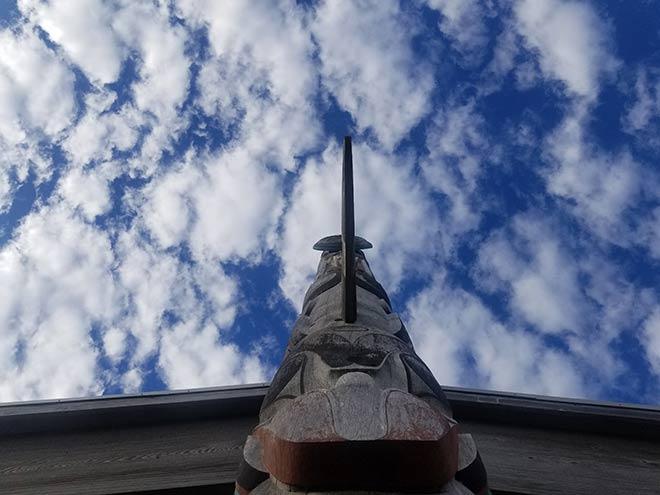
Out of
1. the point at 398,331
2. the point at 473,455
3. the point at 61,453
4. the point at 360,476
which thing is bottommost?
the point at 360,476

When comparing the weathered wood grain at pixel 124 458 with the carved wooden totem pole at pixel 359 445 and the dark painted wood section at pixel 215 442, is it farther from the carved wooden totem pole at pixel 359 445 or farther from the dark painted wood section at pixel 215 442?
the carved wooden totem pole at pixel 359 445

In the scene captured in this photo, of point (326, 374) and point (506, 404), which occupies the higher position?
point (506, 404)

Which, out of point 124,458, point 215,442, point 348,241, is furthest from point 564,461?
point 124,458

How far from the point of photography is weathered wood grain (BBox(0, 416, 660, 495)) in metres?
2.88

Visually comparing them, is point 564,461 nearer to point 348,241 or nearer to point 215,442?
point 348,241

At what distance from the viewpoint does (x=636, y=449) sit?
10.6 ft

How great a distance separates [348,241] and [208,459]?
1387mm

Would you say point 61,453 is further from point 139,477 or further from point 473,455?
point 473,455

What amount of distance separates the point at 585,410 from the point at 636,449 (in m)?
0.32

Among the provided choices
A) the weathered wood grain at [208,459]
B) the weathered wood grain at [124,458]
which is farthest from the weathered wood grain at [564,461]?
the weathered wood grain at [124,458]

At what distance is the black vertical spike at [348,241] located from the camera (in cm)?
291

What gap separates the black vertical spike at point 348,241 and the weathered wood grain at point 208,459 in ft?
3.24

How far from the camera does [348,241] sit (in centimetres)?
295

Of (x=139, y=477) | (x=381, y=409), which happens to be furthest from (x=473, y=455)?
(x=139, y=477)
